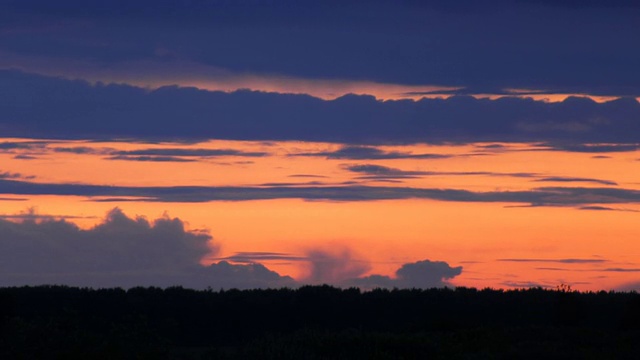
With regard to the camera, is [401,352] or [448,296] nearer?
[401,352]

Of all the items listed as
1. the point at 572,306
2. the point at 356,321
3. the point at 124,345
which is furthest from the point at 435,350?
the point at 356,321

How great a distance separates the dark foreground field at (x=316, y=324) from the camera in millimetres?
28672

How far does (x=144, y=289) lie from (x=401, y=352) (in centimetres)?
3677

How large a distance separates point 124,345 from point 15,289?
44697mm

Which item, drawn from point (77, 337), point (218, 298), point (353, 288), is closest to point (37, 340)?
point (77, 337)

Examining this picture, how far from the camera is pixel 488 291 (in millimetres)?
69812

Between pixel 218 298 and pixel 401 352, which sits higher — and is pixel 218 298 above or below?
above

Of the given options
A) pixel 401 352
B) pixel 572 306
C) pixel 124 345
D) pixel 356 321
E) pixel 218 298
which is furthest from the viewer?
pixel 218 298

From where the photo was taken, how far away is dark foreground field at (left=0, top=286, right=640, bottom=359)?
28672 millimetres

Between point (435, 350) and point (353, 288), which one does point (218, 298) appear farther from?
point (435, 350)

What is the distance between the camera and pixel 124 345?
92.1 ft

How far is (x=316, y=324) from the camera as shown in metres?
59.4

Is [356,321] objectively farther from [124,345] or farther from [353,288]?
[124,345]

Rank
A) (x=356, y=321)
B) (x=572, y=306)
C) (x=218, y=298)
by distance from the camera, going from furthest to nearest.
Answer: (x=218, y=298) < (x=356, y=321) < (x=572, y=306)
